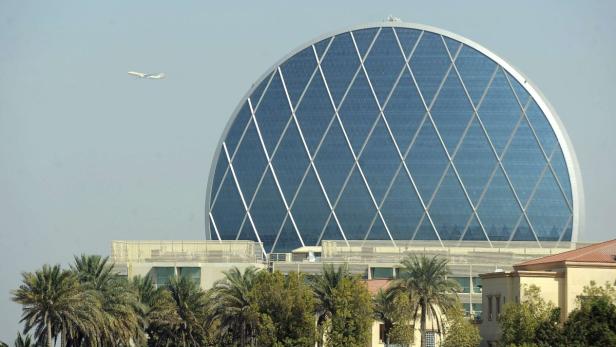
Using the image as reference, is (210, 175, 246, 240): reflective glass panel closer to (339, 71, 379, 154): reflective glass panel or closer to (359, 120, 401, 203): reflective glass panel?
(339, 71, 379, 154): reflective glass panel

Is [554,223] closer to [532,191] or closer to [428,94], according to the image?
[532,191]

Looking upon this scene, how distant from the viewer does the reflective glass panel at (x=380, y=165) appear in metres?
152

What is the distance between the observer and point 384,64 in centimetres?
15412

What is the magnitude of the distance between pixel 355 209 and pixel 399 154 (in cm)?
608

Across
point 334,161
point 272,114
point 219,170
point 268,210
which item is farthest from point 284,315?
point 219,170

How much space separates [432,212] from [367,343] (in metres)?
56.1

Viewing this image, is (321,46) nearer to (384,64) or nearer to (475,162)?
(384,64)

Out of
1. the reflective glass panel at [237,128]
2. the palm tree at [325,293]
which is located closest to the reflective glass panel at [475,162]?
the reflective glass panel at [237,128]

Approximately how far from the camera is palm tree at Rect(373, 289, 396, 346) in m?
96.7

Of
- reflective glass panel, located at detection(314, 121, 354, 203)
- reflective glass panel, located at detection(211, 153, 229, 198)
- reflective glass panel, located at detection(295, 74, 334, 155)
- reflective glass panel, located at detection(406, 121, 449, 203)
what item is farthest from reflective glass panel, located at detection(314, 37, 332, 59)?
reflective glass panel, located at detection(211, 153, 229, 198)

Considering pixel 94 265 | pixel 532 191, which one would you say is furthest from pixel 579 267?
pixel 532 191

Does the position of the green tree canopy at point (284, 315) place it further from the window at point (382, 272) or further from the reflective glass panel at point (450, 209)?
the reflective glass panel at point (450, 209)

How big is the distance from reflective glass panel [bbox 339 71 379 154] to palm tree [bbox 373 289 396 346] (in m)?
Answer: 50.2

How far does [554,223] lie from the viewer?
150000 mm
